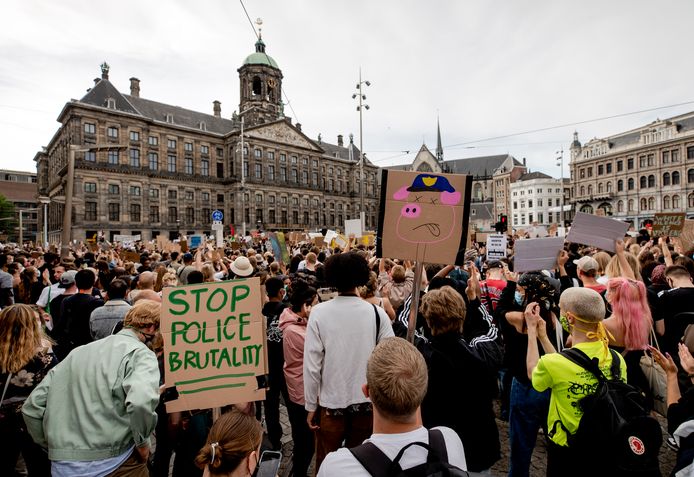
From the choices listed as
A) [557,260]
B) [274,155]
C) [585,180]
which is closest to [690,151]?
[585,180]

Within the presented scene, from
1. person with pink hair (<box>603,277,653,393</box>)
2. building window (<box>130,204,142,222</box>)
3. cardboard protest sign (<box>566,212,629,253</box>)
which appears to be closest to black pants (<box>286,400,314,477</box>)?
person with pink hair (<box>603,277,653,393</box>)

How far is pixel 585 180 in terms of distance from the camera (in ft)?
208

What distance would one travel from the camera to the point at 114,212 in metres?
46.8

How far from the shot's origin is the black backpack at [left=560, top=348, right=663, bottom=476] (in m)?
1.99

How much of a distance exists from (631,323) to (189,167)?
189ft

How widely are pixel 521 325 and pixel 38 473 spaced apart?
383 cm

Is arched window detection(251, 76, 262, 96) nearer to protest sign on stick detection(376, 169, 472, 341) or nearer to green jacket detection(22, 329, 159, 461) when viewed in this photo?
protest sign on stick detection(376, 169, 472, 341)

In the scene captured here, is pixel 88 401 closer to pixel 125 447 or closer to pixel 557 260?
pixel 125 447

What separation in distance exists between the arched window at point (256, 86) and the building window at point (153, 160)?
17649 mm

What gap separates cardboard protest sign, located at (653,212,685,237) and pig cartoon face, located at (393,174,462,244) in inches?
354

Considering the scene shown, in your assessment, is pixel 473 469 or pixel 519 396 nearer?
pixel 473 469

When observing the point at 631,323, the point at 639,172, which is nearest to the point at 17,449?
the point at 631,323

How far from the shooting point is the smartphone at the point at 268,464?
1897 millimetres

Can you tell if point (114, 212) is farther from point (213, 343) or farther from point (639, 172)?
point (639, 172)
